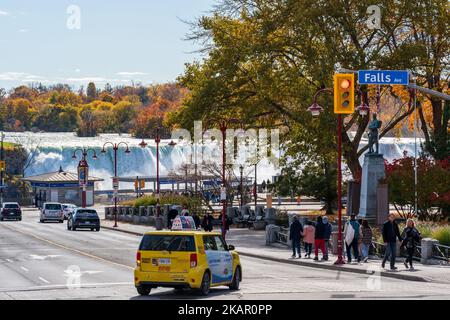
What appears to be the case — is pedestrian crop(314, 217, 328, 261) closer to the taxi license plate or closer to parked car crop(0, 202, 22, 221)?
the taxi license plate

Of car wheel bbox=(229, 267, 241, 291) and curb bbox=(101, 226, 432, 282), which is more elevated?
car wheel bbox=(229, 267, 241, 291)

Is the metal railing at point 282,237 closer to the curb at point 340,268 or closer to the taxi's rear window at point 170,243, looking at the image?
the curb at point 340,268

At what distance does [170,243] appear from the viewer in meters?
25.1

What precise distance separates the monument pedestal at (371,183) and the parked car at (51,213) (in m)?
39.8

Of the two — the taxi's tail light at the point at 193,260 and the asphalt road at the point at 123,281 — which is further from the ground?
the taxi's tail light at the point at 193,260

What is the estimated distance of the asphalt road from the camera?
25391 mm

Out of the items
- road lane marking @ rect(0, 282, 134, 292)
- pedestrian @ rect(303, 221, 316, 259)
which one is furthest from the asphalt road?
pedestrian @ rect(303, 221, 316, 259)

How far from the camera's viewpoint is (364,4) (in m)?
63.4

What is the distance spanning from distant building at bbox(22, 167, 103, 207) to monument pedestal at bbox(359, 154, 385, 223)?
2956 inches

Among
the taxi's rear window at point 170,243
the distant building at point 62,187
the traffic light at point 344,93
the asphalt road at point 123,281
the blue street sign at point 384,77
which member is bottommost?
the asphalt road at point 123,281

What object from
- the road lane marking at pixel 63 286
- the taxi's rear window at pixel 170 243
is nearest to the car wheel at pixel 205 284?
the taxi's rear window at pixel 170 243

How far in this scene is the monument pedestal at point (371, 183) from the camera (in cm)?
5147
